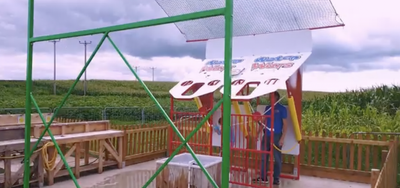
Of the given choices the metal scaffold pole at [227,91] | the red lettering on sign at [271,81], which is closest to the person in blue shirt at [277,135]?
the red lettering on sign at [271,81]

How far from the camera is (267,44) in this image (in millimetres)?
7551

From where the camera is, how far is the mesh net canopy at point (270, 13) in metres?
6.33

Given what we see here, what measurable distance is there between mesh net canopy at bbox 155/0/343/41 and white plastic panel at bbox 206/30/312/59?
0.49 feet

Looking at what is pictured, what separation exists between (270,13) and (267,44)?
0.94 meters

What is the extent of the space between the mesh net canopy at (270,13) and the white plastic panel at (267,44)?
15cm

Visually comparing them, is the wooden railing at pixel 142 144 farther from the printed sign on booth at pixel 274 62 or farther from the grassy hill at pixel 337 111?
the printed sign on booth at pixel 274 62

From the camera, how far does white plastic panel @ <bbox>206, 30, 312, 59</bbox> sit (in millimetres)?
7105

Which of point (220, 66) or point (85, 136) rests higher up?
point (220, 66)

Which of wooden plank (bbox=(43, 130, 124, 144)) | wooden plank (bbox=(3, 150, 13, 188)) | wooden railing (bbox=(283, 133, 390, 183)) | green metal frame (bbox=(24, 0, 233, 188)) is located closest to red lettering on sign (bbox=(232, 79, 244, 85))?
wooden railing (bbox=(283, 133, 390, 183))

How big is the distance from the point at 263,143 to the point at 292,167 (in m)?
1.37

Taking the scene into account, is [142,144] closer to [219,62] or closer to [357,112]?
[219,62]

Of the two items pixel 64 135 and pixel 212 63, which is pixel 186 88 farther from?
pixel 64 135

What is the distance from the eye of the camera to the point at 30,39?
4375mm

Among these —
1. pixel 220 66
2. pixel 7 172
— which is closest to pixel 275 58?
pixel 220 66
